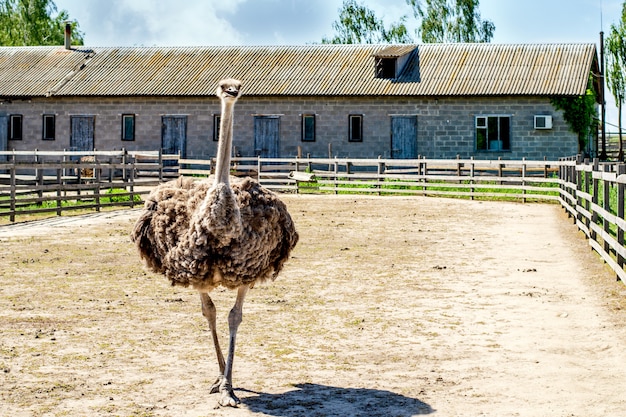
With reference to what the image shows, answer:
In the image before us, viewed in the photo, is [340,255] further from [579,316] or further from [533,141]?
[533,141]

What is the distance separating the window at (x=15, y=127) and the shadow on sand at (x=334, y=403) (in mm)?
37746

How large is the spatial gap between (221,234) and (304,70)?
3453 cm

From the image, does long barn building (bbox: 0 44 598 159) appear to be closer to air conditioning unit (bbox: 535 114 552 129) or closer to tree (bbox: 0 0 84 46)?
air conditioning unit (bbox: 535 114 552 129)

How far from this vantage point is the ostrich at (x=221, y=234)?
6.53 m

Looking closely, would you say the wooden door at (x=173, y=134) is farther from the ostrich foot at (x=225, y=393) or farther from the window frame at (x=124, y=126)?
the ostrich foot at (x=225, y=393)

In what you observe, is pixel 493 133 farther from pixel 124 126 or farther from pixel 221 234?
pixel 221 234

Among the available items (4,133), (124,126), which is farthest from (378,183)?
(4,133)

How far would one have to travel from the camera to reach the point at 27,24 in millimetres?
63125

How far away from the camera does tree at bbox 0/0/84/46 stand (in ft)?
207

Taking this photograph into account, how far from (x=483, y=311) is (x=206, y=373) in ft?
11.8

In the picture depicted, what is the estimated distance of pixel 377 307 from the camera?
1019cm

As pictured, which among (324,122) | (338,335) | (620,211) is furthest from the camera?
(324,122)

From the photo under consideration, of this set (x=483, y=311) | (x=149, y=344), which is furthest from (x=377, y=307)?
(x=149, y=344)

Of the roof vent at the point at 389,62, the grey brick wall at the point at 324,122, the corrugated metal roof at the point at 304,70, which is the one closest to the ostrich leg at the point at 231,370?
the corrugated metal roof at the point at 304,70
